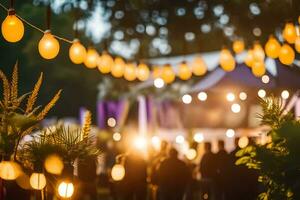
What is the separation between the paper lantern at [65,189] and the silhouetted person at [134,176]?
3309 mm

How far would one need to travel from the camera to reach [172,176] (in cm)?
1007

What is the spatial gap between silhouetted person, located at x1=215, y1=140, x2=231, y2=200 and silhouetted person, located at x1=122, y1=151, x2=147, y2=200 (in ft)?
4.20

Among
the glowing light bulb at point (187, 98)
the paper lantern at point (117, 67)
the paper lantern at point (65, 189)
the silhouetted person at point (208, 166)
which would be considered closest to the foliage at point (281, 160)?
the paper lantern at point (65, 189)

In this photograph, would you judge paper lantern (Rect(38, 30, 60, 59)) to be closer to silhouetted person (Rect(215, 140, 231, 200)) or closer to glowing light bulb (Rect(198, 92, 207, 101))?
silhouetted person (Rect(215, 140, 231, 200))

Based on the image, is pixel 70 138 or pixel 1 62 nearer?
pixel 70 138

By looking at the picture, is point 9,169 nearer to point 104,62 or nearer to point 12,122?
point 12,122

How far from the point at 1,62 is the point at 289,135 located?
56.5ft

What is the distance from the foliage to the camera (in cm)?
663

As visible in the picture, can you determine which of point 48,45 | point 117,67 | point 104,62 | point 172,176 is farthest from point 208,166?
point 117,67

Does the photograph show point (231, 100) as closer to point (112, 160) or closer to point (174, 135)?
point (174, 135)

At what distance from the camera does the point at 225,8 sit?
48.2ft

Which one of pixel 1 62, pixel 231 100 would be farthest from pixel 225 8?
pixel 1 62

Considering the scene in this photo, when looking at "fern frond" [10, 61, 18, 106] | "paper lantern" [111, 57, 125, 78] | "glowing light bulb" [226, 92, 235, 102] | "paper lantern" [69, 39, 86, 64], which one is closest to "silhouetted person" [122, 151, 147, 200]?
"paper lantern" [69, 39, 86, 64]

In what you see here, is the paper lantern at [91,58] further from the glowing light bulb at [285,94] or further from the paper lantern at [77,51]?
the glowing light bulb at [285,94]
